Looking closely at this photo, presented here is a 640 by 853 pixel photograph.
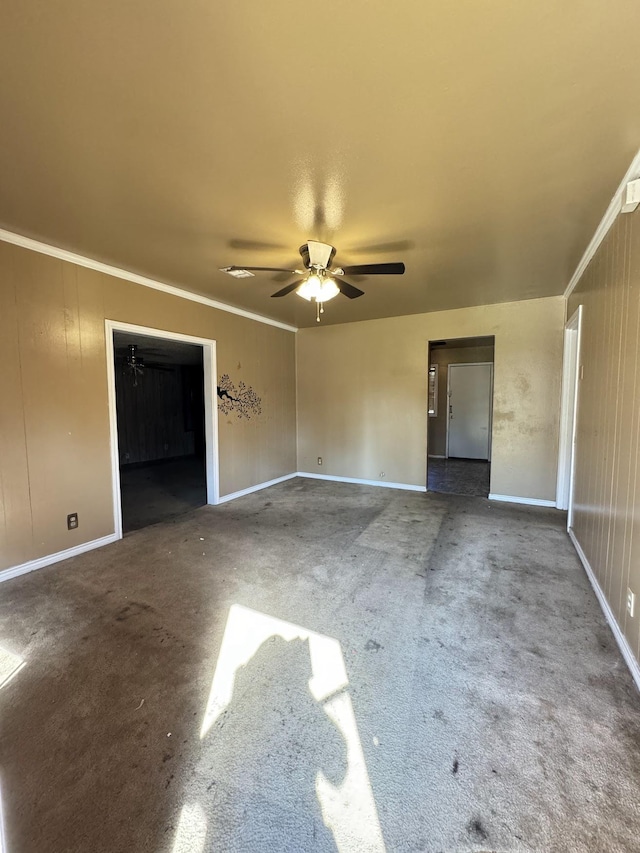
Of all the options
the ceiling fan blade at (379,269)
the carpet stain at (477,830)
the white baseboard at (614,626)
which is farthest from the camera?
the ceiling fan blade at (379,269)

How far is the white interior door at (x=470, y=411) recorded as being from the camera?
691 cm

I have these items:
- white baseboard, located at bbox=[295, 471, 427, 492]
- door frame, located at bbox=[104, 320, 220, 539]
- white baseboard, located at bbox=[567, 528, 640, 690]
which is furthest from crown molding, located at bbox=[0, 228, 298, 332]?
white baseboard, located at bbox=[567, 528, 640, 690]

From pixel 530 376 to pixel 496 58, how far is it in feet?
12.2

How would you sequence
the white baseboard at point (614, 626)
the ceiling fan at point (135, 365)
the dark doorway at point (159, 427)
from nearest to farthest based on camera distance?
the white baseboard at point (614, 626) < the dark doorway at point (159, 427) < the ceiling fan at point (135, 365)

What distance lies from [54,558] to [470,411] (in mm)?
→ 6848

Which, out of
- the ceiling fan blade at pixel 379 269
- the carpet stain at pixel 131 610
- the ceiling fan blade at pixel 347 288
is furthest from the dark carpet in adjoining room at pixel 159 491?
the ceiling fan blade at pixel 379 269

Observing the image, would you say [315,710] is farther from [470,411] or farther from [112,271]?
[470,411]

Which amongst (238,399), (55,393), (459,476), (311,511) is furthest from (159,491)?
(459,476)

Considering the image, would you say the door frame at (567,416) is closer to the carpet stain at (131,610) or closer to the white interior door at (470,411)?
the white interior door at (470,411)

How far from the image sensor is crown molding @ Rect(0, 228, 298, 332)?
2641 millimetres

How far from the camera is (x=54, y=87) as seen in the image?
1390mm

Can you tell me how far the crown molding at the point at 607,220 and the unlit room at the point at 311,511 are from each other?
23 mm

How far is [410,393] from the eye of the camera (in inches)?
201

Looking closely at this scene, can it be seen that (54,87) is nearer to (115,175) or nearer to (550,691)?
(115,175)
